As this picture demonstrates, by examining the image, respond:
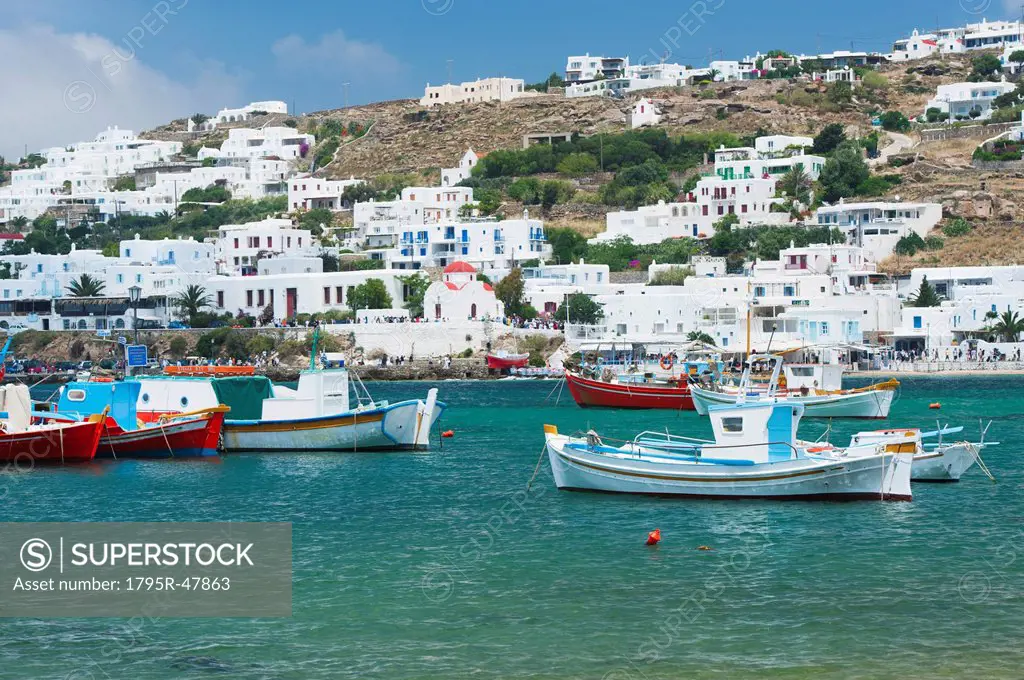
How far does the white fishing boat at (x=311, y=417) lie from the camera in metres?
42.1

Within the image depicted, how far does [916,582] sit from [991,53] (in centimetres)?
12578

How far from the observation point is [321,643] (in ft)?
65.1

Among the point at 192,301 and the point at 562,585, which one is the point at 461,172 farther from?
the point at 562,585

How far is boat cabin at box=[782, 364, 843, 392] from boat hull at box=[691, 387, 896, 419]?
1.96 m

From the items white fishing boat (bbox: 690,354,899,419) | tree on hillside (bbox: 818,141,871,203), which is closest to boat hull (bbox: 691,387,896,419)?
white fishing boat (bbox: 690,354,899,419)

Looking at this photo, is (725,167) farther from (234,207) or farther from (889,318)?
(234,207)

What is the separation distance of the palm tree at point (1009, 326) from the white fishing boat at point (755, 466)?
51957 millimetres

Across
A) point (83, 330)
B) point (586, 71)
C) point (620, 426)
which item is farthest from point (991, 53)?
point (620, 426)

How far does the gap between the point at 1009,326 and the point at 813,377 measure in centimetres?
2825

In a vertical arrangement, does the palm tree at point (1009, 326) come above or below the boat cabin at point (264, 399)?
above

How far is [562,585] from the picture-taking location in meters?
22.9

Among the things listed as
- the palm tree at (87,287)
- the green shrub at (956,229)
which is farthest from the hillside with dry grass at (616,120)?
the palm tree at (87,287)

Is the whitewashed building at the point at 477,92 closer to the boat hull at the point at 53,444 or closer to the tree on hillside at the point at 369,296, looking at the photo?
the tree on hillside at the point at 369,296

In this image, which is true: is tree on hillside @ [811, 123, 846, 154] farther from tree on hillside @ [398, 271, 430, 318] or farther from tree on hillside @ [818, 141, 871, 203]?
tree on hillside @ [398, 271, 430, 318]
